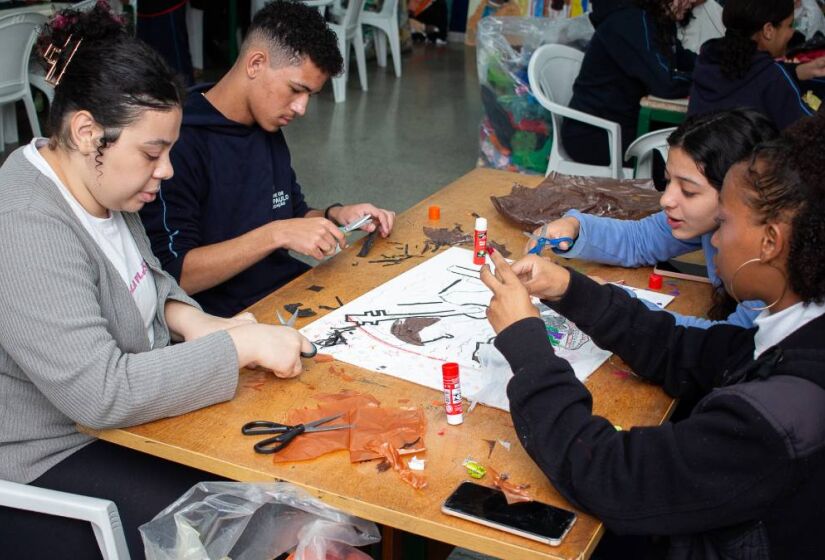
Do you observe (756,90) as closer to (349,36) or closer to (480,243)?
(480,243)

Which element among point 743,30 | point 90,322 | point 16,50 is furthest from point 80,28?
point 16,50

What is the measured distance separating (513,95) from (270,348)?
3.31 metres

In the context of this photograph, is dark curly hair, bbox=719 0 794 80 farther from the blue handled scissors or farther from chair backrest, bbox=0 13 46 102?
chair backrest, bbox=0 13 46 102

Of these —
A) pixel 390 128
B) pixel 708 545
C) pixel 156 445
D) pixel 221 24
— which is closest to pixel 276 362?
pixel 156 445

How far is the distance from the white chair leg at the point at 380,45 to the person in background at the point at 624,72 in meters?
5.04

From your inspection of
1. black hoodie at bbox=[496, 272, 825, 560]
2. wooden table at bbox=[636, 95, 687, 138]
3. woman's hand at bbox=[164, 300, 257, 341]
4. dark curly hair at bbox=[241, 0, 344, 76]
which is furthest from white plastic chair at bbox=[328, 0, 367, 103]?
black hoodie at bbox=[496, 272, 825, 560]

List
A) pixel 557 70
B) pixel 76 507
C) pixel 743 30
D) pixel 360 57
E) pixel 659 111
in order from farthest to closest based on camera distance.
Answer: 1. pixel 360 57
2. pixel 557 70
3. pixel 659 111
4. pixel 743 30
5. pixel 76 507

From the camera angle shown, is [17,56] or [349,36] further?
[349,36]

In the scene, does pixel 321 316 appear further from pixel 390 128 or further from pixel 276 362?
pixel 390 128

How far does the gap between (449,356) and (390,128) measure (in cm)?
540

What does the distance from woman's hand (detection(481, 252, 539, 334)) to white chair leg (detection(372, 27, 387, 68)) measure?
792 centimetres

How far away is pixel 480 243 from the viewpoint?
2336 millimetres

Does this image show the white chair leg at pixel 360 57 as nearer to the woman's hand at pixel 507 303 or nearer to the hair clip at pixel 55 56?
the hair clip at pixel 55 56

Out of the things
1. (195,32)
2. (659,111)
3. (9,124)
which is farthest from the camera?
(195,32)
